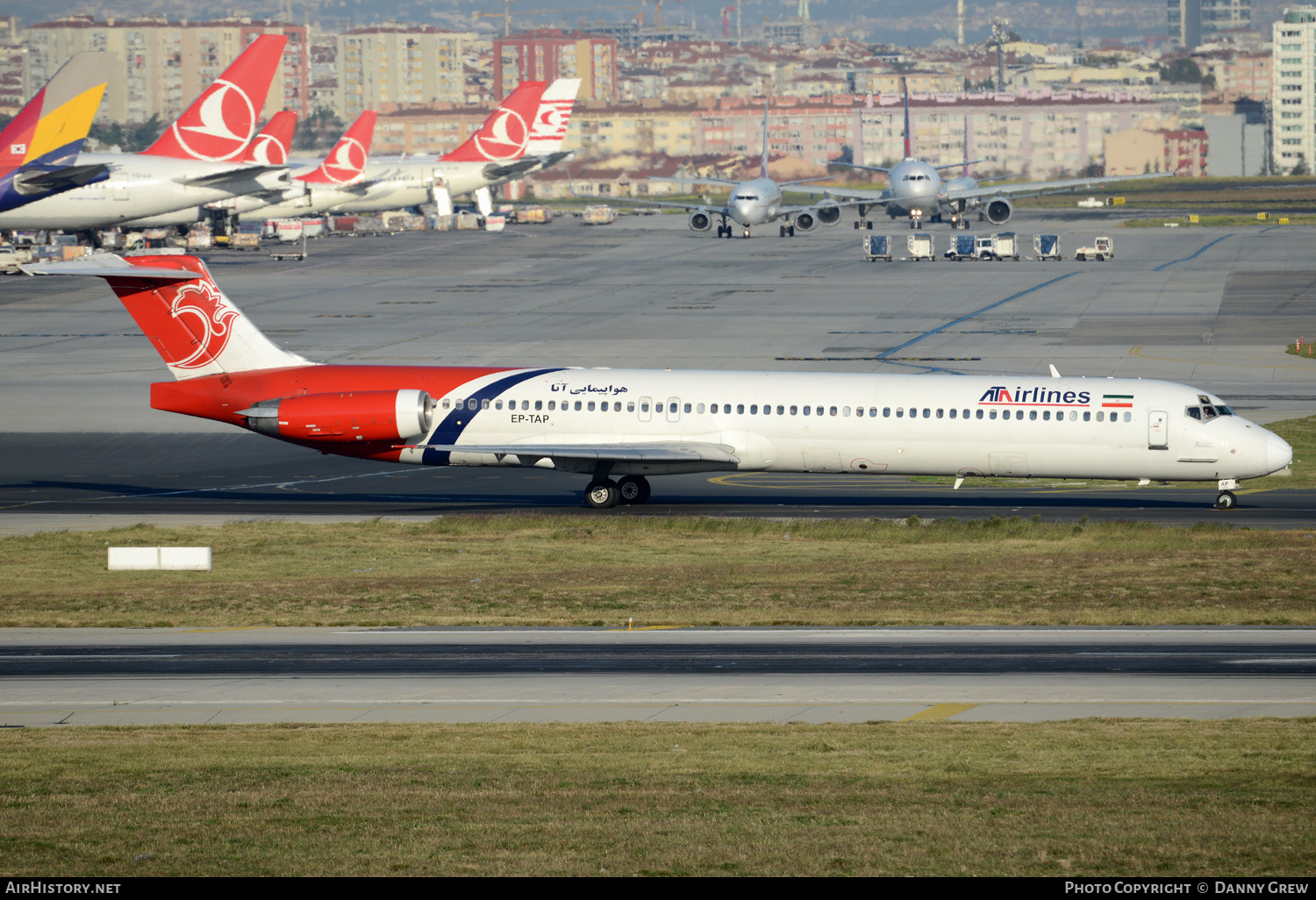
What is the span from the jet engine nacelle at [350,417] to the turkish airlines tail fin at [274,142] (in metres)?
64.6

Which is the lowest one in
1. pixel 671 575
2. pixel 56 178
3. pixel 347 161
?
pixel 671 575

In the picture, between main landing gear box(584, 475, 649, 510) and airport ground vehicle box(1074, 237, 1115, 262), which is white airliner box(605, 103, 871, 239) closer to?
airport ground vehicle box(1074, 237, 1115, 262)

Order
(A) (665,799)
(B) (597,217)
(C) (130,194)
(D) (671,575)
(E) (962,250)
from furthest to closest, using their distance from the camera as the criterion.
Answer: (B) (597,217)
(E) (962,250)
(C) (130,194)
(D) (671,575)
(A) (665,799)

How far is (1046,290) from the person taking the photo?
98.2 meters

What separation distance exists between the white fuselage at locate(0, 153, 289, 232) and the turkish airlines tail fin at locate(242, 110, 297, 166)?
23.1 ft

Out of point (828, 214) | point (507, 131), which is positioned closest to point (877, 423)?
point (828, 214)

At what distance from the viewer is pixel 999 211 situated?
14462cm

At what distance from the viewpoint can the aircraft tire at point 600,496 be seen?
4331 centimetres

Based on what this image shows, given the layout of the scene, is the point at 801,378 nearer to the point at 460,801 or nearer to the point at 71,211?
the point at 460,801

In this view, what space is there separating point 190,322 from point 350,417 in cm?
516

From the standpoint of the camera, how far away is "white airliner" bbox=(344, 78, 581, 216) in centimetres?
14638

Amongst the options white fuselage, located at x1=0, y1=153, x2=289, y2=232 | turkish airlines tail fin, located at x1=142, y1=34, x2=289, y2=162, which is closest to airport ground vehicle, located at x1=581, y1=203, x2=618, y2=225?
turkish airlines tail fin, located at x1=142, y1=34, x2=289, y2=162

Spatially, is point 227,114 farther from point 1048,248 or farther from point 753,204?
point 1048,248

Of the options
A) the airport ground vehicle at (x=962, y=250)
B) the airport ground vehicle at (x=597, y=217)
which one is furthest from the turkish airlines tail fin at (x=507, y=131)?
the airport ground vehicle at (x=962, y=250)
